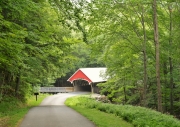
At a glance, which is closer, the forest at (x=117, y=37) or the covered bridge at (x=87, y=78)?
the forest at (x=117, y=37)

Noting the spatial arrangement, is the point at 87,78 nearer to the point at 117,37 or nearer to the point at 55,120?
the point at 117,37

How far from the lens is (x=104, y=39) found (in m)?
16.1

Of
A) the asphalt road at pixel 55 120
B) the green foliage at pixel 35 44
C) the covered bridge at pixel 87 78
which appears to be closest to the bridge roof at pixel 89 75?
the covered bridge at pixel 87 78

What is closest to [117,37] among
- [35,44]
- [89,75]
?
[35,44]

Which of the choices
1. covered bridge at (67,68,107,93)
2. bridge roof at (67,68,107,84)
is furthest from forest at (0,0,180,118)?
covered bridge at (67,68,107,93)

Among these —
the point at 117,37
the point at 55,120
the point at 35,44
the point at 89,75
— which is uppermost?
the point at 117,37

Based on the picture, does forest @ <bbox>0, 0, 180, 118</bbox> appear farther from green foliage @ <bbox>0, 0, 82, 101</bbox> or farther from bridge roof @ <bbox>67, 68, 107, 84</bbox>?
bridge roof @ <bbox>67, 68, 107, 84</bbox>

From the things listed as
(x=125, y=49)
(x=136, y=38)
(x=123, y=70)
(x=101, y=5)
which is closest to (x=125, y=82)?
(x=123, y=70)

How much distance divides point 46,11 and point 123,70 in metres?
9.11

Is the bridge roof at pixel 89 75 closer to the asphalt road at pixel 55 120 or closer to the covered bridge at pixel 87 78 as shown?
the covered bridge at pixel 87 78

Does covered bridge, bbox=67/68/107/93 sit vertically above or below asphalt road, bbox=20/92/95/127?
above

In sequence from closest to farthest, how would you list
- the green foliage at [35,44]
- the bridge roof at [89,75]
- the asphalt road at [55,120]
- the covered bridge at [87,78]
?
the green foliage at [35,44]
the asphalt road at [55,120]
the bridge roof at [89,75]
the covered bridge at [87,78]

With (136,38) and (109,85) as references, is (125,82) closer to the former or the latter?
(109,85)

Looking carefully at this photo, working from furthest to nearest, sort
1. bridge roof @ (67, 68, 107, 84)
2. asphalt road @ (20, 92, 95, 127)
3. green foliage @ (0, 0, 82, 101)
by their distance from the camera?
bridge roof @ (67, 68, 107, 84) → asphalt road @ (20, 92, 95, 127) → green foliage @ (0, 0, 82, 101)
